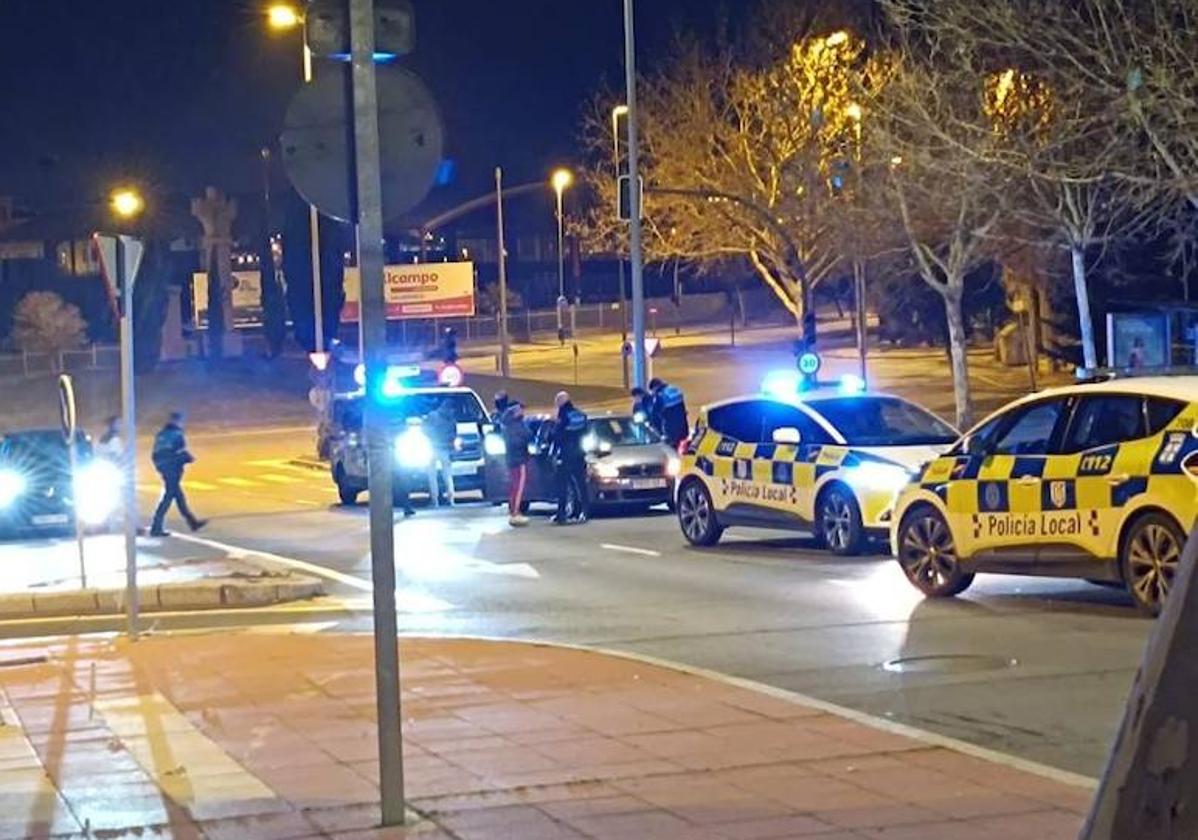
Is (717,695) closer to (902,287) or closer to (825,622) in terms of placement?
(825,622)

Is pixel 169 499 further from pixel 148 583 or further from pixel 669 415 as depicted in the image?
pixel 148 583

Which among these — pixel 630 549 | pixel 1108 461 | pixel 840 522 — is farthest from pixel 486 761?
pixel 630 549

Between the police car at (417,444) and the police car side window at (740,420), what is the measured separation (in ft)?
23.6

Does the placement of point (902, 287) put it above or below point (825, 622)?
above

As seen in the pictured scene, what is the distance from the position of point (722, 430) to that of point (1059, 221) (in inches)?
505

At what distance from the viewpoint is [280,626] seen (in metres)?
15.0

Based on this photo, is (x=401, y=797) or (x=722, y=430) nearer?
(x=401, y=797)

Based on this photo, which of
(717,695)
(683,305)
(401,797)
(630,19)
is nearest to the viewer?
(401,797)

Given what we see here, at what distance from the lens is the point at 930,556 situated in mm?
15586

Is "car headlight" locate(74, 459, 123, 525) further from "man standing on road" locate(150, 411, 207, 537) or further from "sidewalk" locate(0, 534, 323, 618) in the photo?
"sidewalk" locate(0, 534, 323, 618)

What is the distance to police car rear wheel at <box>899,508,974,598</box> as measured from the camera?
50.6 feet

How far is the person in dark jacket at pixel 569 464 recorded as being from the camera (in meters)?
24.5

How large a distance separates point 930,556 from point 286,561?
790cm

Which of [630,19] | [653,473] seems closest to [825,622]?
[653,473]
